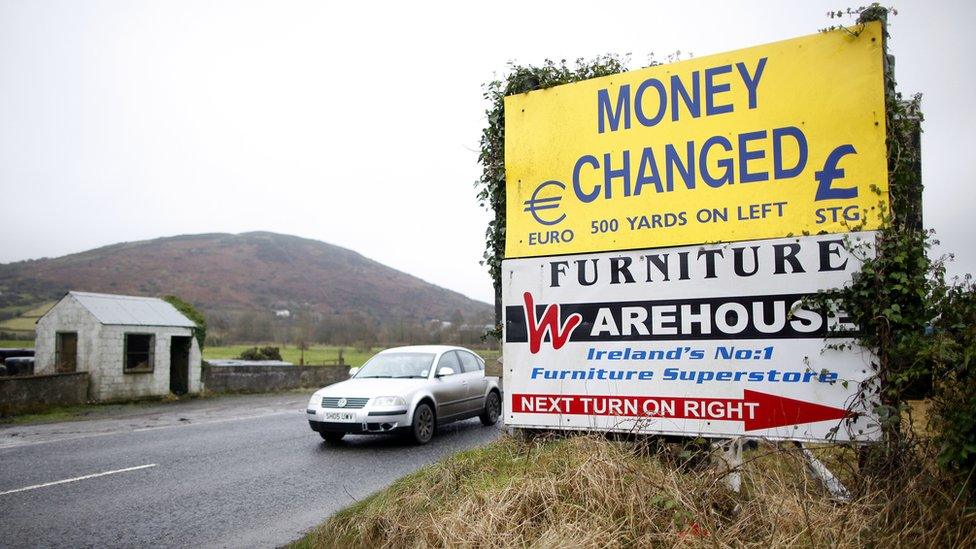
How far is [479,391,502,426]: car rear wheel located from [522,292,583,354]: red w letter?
7204 millimetres

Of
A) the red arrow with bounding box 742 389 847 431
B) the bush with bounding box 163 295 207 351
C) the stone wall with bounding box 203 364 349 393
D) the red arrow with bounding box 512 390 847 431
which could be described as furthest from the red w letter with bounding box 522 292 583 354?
the stone wall with bounding box 203 364 349 393

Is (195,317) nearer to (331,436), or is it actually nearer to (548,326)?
(331,436)

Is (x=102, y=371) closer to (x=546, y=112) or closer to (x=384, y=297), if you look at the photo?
(x=546, y=112)

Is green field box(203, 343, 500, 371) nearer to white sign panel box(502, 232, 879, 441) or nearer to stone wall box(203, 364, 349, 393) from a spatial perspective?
stone wall box(203, 364, 349, 393)

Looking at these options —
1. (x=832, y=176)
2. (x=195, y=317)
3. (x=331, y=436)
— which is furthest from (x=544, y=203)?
(x=195, y=317)

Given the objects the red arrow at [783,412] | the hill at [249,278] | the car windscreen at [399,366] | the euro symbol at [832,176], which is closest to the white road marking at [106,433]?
the car windscreen at [399,366]

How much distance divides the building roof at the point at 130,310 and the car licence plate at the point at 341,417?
10.4 m

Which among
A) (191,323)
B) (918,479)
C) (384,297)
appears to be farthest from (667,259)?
(384,297)

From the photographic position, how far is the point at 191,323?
20.0m

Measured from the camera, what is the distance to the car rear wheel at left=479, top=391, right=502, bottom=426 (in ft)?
41.2

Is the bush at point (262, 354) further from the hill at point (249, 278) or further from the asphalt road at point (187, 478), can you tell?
the hill at point (249, 278)

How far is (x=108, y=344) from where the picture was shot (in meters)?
17.2

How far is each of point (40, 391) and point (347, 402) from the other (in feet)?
32.2

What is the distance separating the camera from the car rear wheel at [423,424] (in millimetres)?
10141
